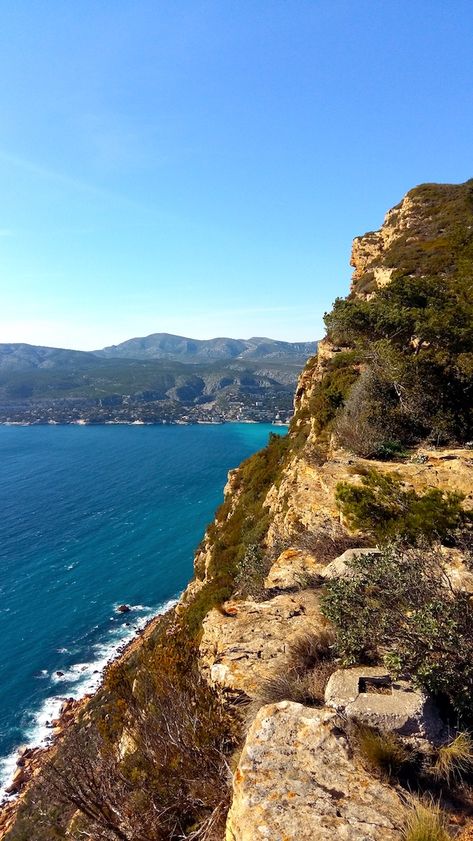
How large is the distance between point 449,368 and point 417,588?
42.5 ft

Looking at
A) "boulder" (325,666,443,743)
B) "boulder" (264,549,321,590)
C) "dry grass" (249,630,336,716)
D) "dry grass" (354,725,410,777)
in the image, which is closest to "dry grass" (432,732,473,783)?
"boulder" (325,666,443,743)

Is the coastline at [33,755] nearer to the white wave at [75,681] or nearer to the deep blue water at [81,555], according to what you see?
the white wave at [75,681]

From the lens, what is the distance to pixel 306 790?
15.9ft

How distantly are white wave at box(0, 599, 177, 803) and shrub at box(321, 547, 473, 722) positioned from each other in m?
36.6

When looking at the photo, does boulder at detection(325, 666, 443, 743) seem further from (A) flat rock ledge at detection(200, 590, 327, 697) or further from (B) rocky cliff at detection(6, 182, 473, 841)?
(A) flat rock ledge at detection(200, 590, 327, 697)

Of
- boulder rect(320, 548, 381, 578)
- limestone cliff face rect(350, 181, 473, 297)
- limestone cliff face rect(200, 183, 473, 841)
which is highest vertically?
limestone cliff face rect(350, 181, 473, 297)

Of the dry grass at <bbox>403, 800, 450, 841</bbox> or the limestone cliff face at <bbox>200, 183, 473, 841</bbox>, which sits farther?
the limestone cliff face at <bbox>200, 183, 473, 841</bbox>

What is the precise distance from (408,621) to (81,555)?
66.6 meters

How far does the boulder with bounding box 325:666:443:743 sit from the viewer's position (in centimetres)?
531

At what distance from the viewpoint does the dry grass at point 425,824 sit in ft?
13.4

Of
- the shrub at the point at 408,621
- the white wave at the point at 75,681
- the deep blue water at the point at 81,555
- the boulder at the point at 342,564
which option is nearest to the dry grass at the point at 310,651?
the shrub at the point at 408,621

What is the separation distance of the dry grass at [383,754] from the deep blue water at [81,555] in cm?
3861

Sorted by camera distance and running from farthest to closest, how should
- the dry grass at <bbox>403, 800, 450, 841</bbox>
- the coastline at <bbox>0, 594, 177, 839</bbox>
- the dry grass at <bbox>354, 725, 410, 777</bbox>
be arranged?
1. the coastline at <bbox>0, 594, 177, 839</bbox>
2. the dry grass at <bbox>354, 725, 410, 777</bbox>
3. the dry grass at <bbox>403, 800, 450, 841</bbox>

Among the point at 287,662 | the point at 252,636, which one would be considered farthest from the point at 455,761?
the point at 252,636
